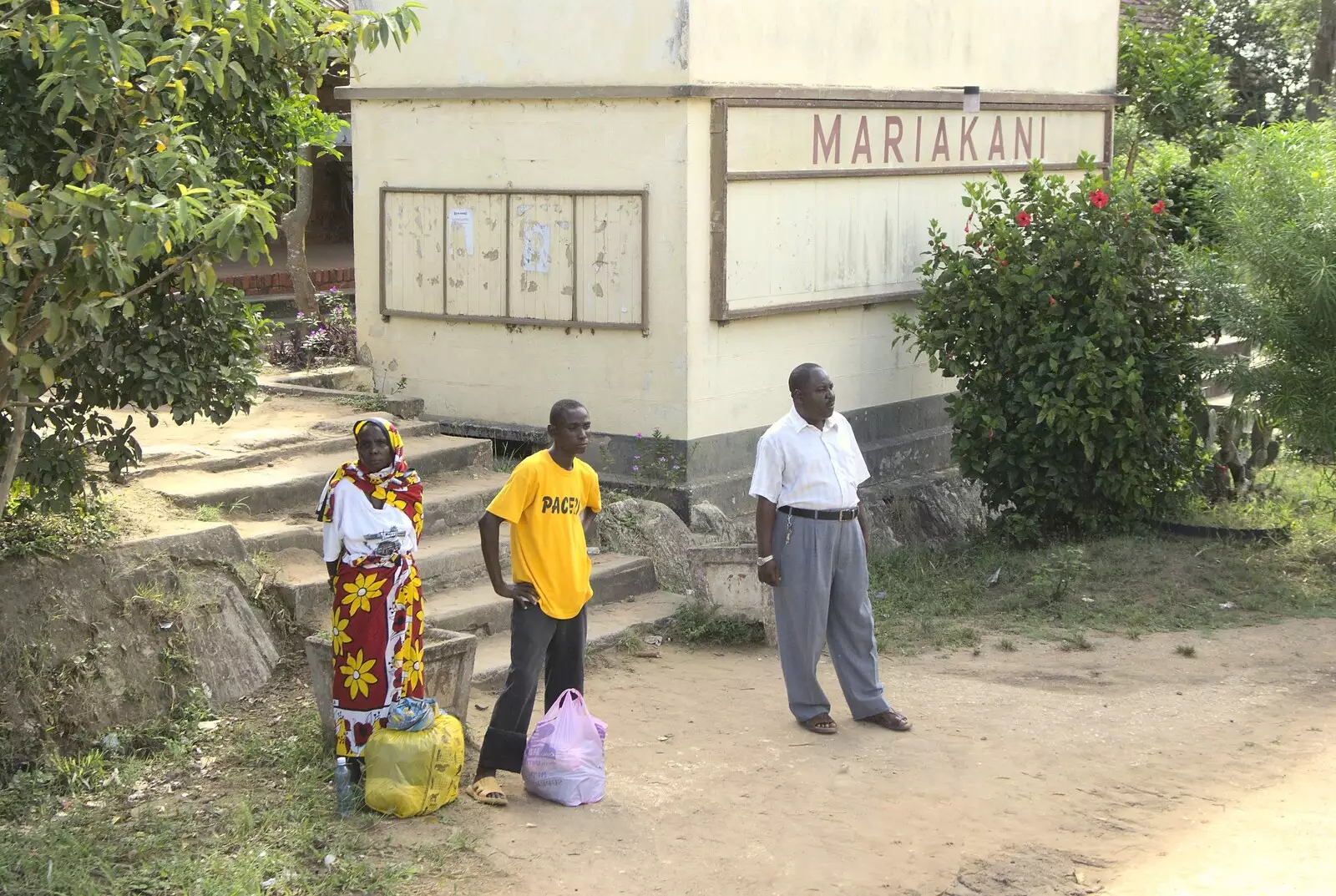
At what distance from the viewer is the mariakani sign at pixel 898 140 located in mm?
9606

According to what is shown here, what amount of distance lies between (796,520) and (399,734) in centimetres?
204

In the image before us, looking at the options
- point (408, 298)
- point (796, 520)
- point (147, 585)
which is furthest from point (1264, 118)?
point (147, 585)

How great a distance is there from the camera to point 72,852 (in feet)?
17.4

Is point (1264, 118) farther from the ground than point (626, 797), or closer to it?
farther from the ground

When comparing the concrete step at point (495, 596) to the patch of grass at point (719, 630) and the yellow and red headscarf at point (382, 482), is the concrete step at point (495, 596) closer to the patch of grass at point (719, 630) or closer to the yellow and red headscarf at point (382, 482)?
the patch of grass at point (719, 630)

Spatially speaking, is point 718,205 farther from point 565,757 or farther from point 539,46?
point 565,757

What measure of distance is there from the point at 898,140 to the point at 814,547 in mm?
4973

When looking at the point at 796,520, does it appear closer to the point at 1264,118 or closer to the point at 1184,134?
the point at 1184,134

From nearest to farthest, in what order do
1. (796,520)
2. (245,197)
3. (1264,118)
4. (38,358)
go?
(38,358), (245,197), (796,520), (1264,118)

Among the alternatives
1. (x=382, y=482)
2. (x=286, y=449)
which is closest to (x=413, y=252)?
(x=286, y=449)

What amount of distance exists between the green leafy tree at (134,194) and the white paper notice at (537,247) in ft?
10.3

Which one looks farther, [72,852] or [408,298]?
[408,298]

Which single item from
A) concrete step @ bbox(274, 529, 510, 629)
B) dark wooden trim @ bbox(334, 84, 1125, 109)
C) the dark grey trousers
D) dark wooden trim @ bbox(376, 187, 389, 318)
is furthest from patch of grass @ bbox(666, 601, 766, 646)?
dark wooden trim @ bbox(376, 187, 389, 318)

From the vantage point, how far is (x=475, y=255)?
33.0 ft
